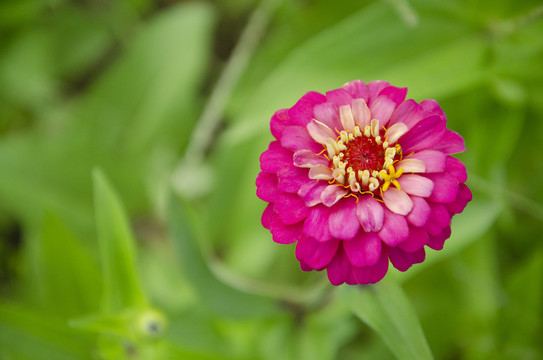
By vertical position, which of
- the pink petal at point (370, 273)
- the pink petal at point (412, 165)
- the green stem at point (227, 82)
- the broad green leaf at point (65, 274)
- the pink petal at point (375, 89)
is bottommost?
the pink petal at point (370, 273)

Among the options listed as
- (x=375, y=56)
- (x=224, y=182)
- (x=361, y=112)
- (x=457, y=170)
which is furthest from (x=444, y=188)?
(x=224, y=182)

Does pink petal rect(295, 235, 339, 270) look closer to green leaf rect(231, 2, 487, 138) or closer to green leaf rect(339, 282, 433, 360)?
green leaf rect(339, 282, 433, 360)

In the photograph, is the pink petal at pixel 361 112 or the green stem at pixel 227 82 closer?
the pink petal at pixel 361 112

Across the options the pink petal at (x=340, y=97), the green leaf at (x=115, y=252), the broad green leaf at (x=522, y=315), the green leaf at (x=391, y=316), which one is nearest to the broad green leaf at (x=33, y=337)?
the green leaf at (x=115, y=252)

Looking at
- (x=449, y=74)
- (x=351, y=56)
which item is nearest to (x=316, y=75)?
(x=351, y=56)

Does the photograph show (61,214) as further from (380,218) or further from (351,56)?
(380,218)

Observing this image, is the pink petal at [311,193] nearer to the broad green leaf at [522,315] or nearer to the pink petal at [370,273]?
the pink petal at [370,273]

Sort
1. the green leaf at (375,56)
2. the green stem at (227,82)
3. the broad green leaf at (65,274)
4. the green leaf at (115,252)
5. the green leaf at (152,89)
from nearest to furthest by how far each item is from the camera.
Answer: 1. the green leaf at (115,252)
2. the green leaf at (375,56)
3. the broad green leaf at (65,274)
4. the green stem at (227,82)
5. the green leaf at (152,89)
